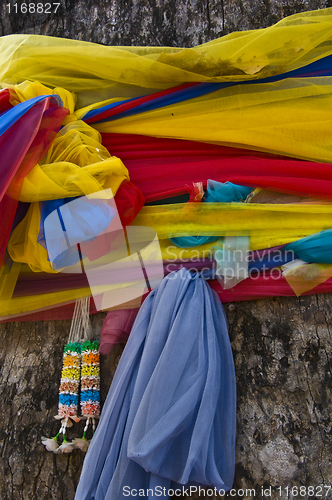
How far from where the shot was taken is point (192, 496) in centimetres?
121

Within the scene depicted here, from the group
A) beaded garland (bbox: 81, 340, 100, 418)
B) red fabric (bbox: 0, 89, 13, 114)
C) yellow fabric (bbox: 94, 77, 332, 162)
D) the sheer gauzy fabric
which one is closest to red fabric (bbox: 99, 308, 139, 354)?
beaded garland (bbox: 81, 340, 100, 418)

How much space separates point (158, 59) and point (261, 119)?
0.43 m

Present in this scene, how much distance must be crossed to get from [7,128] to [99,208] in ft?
1.24

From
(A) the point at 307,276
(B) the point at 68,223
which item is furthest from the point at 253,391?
(B) the point at 68,223


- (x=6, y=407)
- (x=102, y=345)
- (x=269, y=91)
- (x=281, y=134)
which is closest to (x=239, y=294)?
(x=102, y=345)

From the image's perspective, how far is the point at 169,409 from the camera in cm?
113

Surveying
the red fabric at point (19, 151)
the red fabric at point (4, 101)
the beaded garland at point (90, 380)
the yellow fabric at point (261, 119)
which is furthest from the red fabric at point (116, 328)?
the red fabric at point (4, 101)

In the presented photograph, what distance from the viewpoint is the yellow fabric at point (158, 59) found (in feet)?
4.68

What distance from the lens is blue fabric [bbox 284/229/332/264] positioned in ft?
4.30

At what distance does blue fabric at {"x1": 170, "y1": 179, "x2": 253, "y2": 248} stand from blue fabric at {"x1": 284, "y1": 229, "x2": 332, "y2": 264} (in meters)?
0.25

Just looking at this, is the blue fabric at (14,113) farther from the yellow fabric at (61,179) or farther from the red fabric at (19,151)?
the yellow fabric at (61,179)

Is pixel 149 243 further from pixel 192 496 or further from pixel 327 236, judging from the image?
pixel 192 496

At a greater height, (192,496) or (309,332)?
(309,332)

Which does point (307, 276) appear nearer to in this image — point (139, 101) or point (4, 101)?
point (139, 101)
